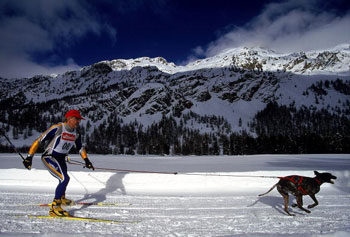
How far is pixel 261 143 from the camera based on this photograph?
77562mm

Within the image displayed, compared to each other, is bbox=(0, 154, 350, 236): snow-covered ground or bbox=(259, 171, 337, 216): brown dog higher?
bbox=(259, 171, 337, 216): brown dog

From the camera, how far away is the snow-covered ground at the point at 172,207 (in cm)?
462

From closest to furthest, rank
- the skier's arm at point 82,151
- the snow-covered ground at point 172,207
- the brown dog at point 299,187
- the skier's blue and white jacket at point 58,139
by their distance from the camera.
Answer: the snow-covered ground at point 172,207 < the skier's blue and white jacket at point 58,139 < the brown dog at point 299,187 < the skier's arm at point 82,151

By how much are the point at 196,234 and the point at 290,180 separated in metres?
3.48

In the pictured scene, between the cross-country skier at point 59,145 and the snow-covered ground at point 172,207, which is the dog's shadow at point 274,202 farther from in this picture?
the cross-country skier at point 59,145

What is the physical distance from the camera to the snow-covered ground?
15.2 feet

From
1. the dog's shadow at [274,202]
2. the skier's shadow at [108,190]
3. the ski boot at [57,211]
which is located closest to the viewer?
the ski boot at [57,211]

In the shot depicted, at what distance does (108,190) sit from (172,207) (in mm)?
3470

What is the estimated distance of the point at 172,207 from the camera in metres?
6.34

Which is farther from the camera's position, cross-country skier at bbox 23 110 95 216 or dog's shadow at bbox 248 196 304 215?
dog's shadow at bbox 248 196 304 215

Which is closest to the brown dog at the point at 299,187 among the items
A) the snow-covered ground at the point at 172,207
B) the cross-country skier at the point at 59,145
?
the snow-covered ground at the point at 172,207

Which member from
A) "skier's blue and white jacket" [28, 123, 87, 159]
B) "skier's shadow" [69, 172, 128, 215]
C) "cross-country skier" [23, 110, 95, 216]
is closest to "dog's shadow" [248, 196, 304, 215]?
"skier's shadow" [69, 172, 128, 215]

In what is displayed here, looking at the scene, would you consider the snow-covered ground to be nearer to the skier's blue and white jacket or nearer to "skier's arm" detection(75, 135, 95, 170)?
"skier's arm" detection(75, 135, 95, 170)

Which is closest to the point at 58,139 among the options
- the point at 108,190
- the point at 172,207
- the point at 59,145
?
the point at 59,145
